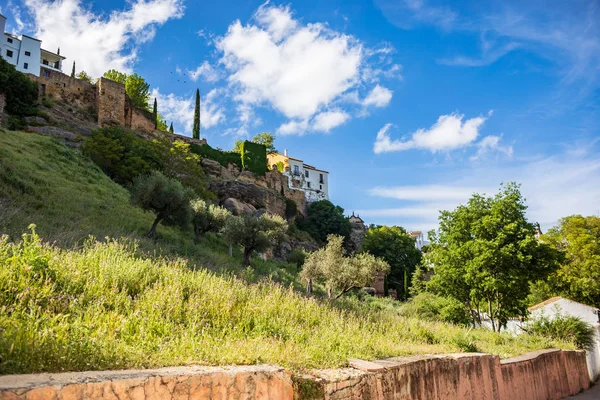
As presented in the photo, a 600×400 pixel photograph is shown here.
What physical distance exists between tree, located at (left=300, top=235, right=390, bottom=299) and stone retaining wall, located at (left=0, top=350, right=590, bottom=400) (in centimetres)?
1269

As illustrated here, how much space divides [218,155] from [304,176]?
23462 millimetres

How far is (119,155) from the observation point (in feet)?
105

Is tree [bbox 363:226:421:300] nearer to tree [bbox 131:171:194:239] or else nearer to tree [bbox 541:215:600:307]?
tree [bbox 541:215:600:307]

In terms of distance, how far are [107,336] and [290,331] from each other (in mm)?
2826

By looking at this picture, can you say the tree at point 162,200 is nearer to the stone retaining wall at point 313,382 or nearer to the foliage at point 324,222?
the stone retaining wall at point 313,382

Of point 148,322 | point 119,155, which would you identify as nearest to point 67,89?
point 119,155

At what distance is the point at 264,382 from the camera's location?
11.6 ft

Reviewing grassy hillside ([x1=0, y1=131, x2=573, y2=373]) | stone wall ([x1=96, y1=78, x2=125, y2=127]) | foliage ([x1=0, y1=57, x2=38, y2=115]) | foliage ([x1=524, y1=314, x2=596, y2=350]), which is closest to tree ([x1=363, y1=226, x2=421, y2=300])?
foliage ([x1=524, y1=314, x2=596, y2=350])

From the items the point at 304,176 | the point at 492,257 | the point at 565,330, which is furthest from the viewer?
the point at 304,176

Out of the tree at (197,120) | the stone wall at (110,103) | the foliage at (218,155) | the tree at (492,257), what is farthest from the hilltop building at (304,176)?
the tree at (492,257)

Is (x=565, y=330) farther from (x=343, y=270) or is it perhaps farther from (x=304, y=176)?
(x=304, y=176)

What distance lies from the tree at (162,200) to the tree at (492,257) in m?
13.9

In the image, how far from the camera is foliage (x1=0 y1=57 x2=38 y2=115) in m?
36.2

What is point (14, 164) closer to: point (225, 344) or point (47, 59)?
point (225, 344)
